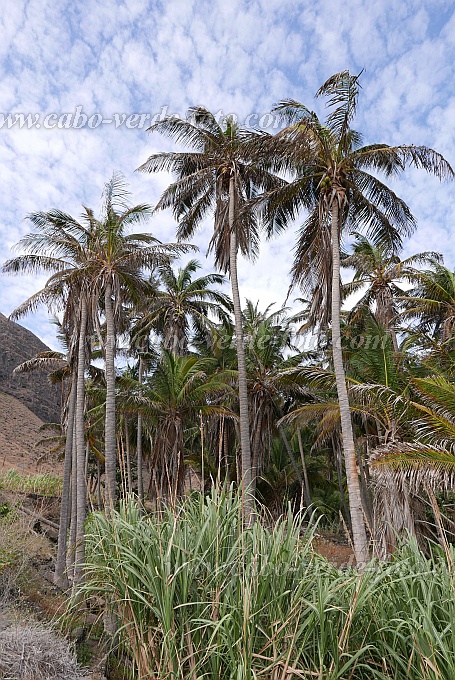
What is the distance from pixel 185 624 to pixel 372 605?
1651 millimetres

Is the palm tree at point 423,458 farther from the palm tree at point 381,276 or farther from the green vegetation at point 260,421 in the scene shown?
the palm tree at point 381,276

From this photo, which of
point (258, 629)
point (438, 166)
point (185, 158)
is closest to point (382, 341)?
point (438, 166)

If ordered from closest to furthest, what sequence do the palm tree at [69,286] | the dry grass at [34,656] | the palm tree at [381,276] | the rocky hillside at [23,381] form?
1. the dry grass at [34,656]
2. the palm tree at [69,286]
3. the palm tree at [381,276]
4. the rocky hillside at [23,381]

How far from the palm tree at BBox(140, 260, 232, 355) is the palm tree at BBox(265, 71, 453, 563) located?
27.2 feet

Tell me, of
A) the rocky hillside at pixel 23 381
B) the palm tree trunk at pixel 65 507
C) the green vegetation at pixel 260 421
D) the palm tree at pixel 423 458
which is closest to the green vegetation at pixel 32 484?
the green vegetation at pixel 260 421

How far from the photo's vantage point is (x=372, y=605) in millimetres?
4527

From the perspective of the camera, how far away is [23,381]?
53.6m

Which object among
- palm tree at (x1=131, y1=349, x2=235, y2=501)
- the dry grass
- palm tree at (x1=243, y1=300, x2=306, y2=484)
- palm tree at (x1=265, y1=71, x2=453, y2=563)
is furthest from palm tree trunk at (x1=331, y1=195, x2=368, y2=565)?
palm tree at (x1=243, y1=300, x2=306, y2=484)

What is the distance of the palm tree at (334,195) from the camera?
12.5 m

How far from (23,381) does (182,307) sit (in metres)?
36.9

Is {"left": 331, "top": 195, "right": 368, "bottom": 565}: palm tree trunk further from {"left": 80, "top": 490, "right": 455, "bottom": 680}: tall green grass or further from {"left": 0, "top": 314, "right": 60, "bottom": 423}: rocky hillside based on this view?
{"left": 0, "top": 314, "right": 60, "bottom": 423}: rocky hillside

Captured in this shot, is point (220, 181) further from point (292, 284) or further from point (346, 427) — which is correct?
point (346, 427)

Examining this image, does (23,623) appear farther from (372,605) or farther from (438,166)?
(438,166)

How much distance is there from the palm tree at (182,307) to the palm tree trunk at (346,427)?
33.9 feet
